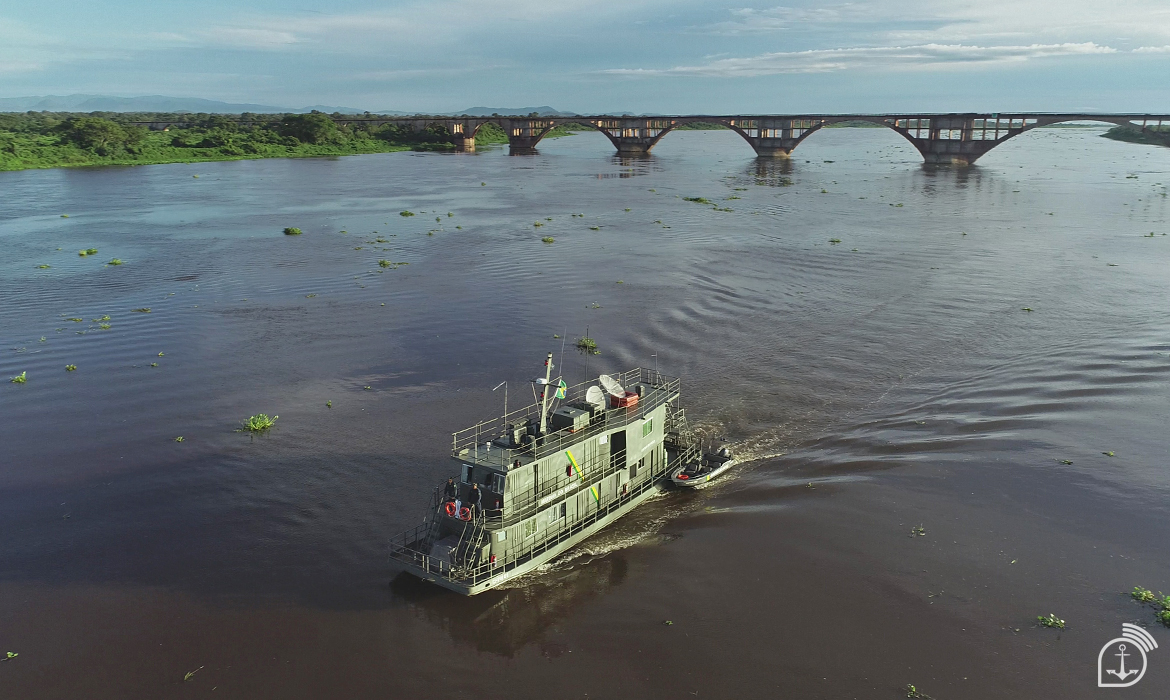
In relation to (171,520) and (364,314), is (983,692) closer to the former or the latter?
(171,520)

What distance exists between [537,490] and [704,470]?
932cm

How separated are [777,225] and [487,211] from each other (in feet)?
127

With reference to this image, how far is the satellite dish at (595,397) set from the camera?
2936cm

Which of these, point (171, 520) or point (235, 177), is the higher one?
point (235, 177)

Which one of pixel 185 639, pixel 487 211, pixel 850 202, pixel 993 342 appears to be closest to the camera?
pixel 185 639

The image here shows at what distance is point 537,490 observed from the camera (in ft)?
87.3

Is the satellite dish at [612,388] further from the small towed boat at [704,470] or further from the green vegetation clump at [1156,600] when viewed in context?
the green vegetation clump at [1156,600]

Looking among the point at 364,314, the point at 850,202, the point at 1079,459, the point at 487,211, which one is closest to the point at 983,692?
the point at 1079,459

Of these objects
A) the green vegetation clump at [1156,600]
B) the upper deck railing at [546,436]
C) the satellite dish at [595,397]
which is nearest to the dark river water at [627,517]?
the green vegetation clump at [1156,600]

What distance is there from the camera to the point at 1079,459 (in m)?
34.1

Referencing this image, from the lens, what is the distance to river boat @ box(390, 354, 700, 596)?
25.2 meters

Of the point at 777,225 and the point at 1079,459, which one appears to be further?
the point at 777,225

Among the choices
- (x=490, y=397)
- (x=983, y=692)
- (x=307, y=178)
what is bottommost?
(x=983, y=692)

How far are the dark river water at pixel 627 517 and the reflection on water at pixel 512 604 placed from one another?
0.35 feet
